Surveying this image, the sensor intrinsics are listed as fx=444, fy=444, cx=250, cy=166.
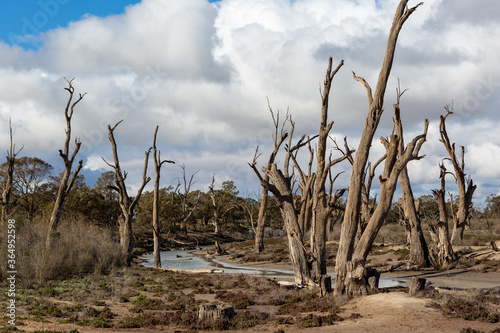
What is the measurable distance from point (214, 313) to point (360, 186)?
7.52 metres

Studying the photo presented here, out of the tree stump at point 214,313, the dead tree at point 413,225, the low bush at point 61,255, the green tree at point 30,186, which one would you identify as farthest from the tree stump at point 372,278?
the green tree at point 30,186

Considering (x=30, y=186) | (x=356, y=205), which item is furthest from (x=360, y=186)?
(x=30, y=186)

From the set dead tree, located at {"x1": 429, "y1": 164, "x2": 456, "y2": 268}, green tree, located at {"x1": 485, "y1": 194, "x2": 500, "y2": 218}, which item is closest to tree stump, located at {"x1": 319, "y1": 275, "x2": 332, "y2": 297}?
dead tree, located at {"x1": 429, "y1": 164, "x2": 456, "y2": 268}

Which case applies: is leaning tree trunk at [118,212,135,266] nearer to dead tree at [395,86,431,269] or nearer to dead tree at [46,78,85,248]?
dead tree at [46,78,85,248]

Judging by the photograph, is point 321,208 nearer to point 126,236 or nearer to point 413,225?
point 413,225

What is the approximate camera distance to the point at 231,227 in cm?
8325

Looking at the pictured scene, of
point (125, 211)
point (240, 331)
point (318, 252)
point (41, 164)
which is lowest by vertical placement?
point (240, 331)

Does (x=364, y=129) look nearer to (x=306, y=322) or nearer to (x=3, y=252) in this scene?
(x=306, y=322)

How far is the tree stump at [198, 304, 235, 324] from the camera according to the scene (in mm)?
13780

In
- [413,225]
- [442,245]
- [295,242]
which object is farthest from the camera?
[442,245]

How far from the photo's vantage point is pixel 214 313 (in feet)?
45.5

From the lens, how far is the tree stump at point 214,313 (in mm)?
13780

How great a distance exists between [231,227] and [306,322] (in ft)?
231

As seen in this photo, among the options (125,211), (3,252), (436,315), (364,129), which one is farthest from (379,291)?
(125,211)
